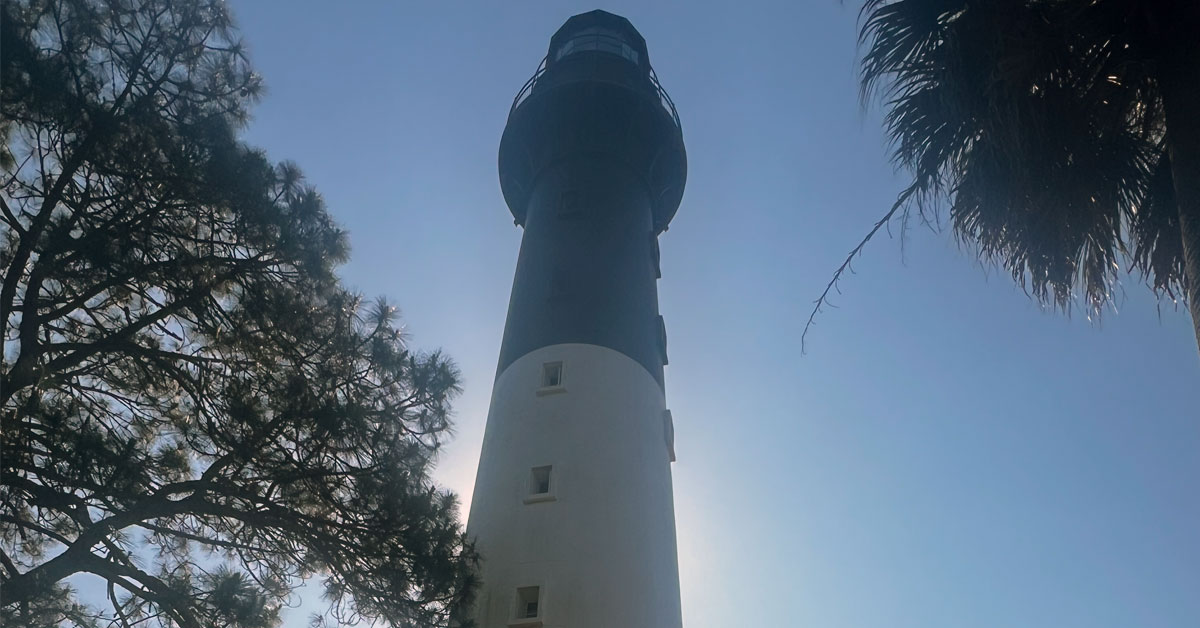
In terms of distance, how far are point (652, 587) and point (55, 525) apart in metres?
6.79

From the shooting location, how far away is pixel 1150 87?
A: 582 centimetres

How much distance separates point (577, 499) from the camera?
12227 millimetres

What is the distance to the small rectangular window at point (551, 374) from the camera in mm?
13836

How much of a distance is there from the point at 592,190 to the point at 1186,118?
13042 millimetres

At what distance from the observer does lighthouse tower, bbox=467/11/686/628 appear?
1163cm

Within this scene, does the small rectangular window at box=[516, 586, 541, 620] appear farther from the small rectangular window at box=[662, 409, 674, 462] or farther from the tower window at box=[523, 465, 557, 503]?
the small rectangular window at box=[662, 409, 674, 462]

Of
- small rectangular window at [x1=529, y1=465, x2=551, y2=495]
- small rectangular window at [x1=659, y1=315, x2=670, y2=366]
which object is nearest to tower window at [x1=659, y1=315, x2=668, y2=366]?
small rectangular window at [x1=659, y1=315, x2=670, y2=366]

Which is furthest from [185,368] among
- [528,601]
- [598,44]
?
[598,44]

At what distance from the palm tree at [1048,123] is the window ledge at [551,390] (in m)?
7.69

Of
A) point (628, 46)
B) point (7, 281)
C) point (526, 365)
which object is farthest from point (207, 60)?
point (628, 46)

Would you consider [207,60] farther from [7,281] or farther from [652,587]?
[652,587]

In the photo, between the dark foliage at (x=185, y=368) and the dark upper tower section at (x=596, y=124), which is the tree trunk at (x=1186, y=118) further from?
the dark upper tower section at (x=596, y=124)

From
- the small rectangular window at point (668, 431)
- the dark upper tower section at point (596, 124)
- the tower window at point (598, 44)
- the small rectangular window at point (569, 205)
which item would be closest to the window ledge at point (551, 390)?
the small rectangular window at point (668, 431)

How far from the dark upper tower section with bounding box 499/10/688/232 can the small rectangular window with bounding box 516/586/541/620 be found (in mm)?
9657
